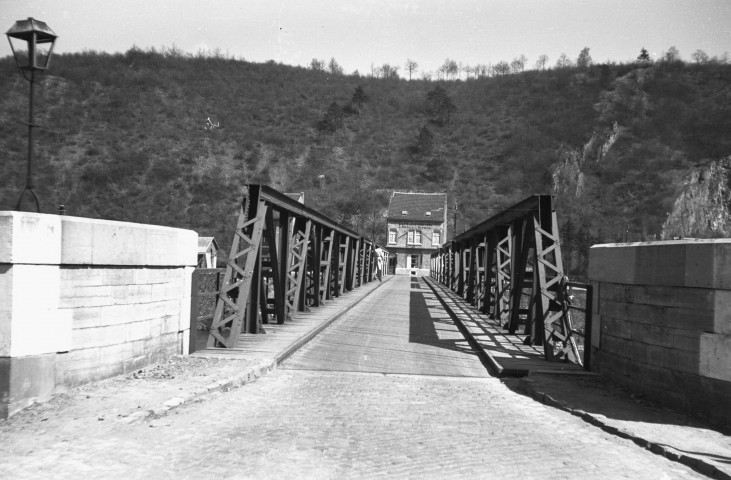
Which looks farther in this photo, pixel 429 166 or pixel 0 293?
pixel 429 166

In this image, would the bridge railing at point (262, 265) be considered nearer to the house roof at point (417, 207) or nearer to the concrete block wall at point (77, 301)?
the concrete block wall at point (77, 301)

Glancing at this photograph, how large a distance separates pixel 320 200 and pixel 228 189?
14.1m

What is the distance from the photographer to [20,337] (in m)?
6.19

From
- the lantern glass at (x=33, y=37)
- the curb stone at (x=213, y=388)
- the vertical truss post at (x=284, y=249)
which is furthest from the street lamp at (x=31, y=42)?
the vertical truss post at (x=284, y=249)

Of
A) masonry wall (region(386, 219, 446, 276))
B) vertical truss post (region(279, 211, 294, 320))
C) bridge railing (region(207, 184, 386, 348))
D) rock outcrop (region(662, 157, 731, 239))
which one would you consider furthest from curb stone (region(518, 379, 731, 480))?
masonry wall (region(386, 219, 446, 276))

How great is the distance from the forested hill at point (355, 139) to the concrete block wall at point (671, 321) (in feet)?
181

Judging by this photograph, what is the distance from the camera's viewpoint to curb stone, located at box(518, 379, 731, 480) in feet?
16.2

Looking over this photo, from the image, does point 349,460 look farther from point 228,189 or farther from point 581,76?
point 581,76

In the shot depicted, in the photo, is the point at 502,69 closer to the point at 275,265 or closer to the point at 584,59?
the point at 584,59

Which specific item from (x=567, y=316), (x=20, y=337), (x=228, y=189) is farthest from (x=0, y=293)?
→ (x=228, y=189)

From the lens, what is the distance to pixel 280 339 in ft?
38.9

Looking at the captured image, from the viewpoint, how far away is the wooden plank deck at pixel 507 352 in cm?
930

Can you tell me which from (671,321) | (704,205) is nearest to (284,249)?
(671,321)

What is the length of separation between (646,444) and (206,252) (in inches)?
1930
